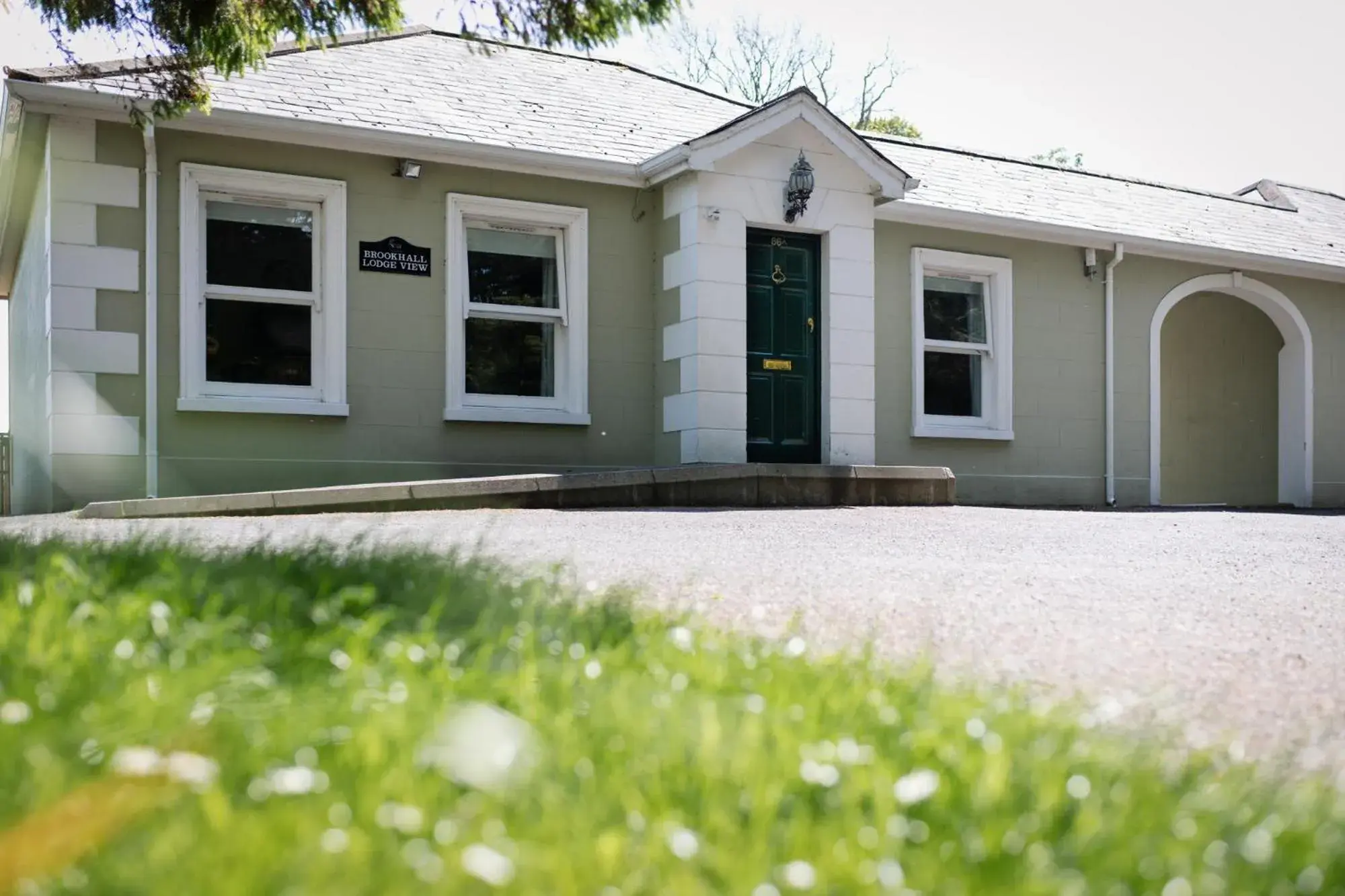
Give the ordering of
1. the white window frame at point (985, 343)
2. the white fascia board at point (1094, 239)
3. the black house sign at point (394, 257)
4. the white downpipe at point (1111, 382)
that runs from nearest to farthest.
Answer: the black house sign at point (394, 257), the white fascia board at point (1094, 239), the white window frame at point (985, 343), the white downpipe at point (1111, 382)

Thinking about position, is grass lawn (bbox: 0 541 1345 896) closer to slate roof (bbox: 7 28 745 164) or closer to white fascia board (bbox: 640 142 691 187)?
slate roof (bbox: 7 28 745 164)

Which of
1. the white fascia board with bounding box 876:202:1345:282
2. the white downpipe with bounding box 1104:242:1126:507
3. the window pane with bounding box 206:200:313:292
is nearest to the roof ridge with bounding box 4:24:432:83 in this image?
the window pane with bounding box 206:200:313:292

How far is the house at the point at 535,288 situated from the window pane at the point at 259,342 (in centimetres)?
2

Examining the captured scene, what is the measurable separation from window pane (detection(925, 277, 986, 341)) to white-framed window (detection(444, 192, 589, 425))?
4.08 metres

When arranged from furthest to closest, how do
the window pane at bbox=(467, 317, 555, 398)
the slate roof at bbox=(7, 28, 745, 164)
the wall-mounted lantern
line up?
1. the wall-mounted lantern
2. the window pane at bbox=(467, 317, 555, 398)
3. the slate roof at bbox=(7, 28, 745, 164)

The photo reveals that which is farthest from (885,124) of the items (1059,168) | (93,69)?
(93,69)

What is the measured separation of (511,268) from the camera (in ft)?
38.0

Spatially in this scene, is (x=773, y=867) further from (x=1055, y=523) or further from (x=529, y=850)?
(x=1055, y=523)

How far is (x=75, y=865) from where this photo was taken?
74.0 inches

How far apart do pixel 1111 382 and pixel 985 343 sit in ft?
5.94

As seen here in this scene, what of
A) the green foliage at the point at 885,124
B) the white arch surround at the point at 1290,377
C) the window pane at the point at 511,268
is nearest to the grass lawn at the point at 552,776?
the window pane at the point at 511,268

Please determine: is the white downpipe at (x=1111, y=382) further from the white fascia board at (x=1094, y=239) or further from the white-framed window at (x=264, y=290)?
the white-framed window at (x=264, y=290)

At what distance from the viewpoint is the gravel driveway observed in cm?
378

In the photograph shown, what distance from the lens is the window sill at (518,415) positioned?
11.1m
